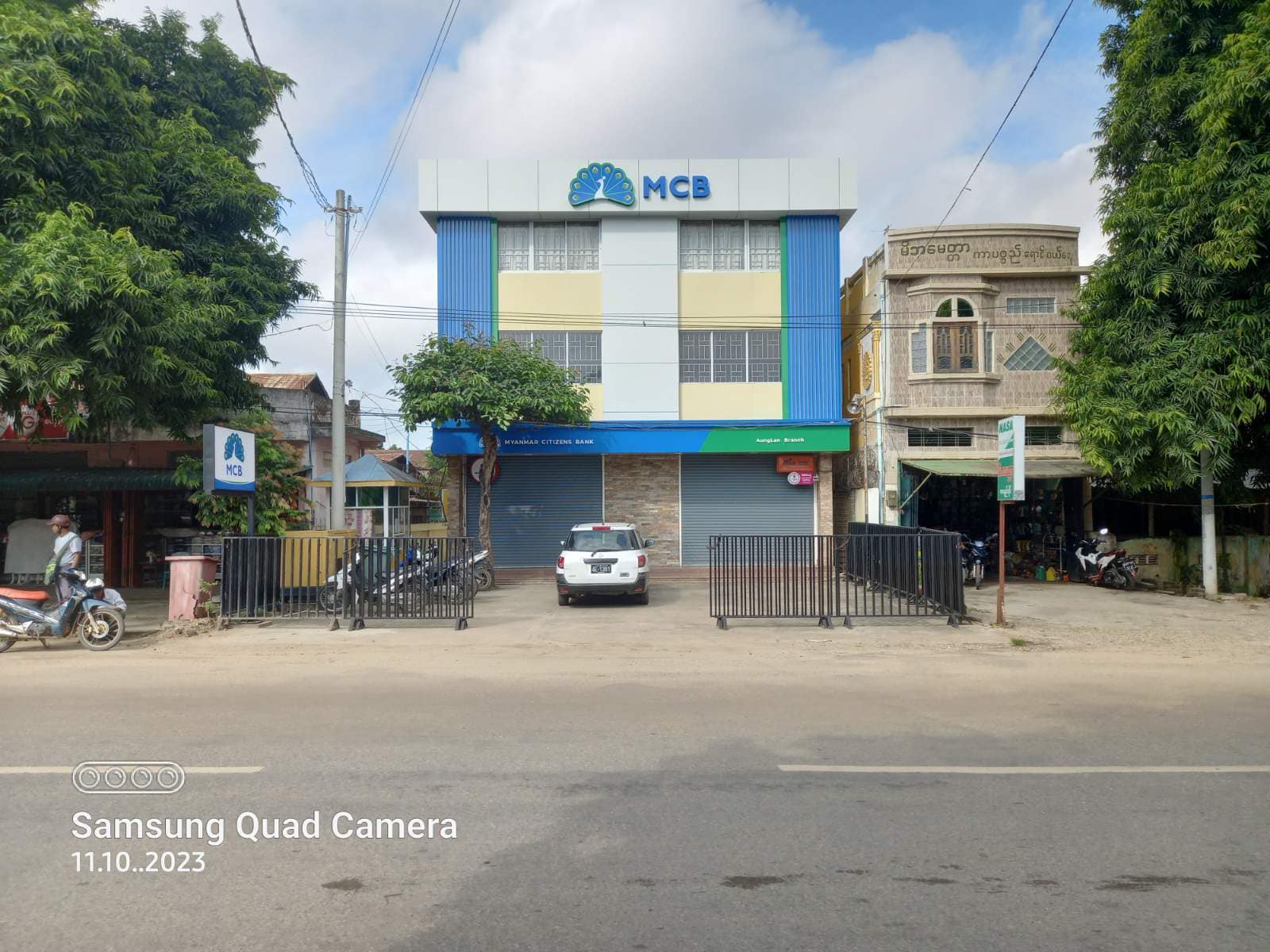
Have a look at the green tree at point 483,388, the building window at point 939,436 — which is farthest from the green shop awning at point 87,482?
the building window at point 939,436

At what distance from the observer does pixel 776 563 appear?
13.5 metres

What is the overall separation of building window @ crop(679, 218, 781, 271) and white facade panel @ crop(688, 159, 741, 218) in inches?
21.9

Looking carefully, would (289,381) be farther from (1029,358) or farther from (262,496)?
(1029,358)

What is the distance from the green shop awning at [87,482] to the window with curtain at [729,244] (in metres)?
14.5

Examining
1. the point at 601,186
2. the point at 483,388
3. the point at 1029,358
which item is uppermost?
the point at 601,186

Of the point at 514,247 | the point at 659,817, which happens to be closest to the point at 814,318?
the point at 514,247

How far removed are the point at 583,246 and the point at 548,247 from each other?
915 mm

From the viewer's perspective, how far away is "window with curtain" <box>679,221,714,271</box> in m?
23.9

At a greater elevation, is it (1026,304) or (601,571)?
(1026,304)

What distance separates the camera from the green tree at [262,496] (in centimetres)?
1816

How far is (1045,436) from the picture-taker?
72.8 ft

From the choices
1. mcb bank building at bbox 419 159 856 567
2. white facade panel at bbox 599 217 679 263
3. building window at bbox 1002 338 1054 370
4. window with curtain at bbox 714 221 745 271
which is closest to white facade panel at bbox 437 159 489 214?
mcb bank building at bbox 419 159 856 567

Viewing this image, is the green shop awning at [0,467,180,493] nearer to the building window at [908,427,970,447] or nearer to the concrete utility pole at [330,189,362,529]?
the concrete utility pole at [330,189,362,529]

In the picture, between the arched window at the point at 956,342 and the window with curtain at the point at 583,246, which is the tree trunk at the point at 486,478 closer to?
the window with curtain at the point at 583,246
